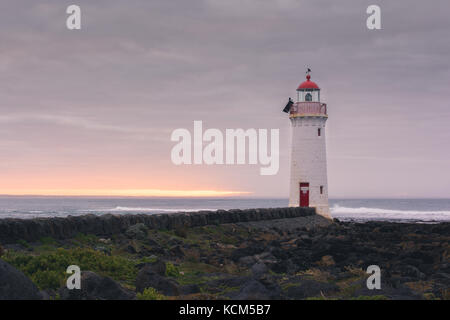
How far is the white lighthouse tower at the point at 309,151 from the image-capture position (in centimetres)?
3434

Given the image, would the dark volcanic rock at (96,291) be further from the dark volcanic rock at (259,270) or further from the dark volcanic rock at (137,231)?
the dark volcanic rock at (137,231)

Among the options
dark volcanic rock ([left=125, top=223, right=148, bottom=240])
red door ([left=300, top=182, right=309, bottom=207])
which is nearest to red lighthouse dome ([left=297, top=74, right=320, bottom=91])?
red door ([left=300, top=182, right=309, bottom=207])

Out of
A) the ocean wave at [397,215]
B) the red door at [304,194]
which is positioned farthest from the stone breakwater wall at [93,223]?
the ocean wave at [397,215]

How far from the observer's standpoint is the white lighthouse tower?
34344 mm

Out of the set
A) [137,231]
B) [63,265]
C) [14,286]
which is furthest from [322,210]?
[14,286]

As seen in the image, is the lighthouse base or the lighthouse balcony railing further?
the lighthouse base

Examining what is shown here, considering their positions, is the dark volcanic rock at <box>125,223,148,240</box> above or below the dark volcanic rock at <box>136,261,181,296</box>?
above

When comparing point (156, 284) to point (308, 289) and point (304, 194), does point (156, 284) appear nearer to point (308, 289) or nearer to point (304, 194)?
point (308, 289)

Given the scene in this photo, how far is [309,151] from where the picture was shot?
3438cm

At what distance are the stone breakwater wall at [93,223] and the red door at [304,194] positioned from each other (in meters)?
9.18

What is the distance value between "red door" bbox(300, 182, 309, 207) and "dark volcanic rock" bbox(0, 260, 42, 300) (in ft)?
87.8

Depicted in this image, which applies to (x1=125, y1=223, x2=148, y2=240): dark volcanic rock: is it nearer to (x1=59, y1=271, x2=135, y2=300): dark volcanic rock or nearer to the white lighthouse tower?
(x1=59, y1=271, x2=135, y2=300): dark volcanic rock
